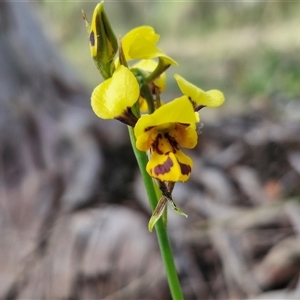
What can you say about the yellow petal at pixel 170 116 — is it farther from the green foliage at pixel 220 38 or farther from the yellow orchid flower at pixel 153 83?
the green foliage at pixel 220 38

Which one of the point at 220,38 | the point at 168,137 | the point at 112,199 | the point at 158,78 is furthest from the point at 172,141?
the point at 220,38

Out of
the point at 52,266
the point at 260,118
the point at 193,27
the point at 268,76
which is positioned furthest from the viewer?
the point at 193,27

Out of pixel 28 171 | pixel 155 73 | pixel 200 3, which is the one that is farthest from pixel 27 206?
pixel 200 3

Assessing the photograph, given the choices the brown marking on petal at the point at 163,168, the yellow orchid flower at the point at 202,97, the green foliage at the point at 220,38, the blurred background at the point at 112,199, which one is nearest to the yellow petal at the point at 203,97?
the yellow orchid flower at the point at 202,97

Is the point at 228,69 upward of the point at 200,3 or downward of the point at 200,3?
downward

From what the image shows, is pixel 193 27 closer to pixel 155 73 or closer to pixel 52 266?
pixel 52 266

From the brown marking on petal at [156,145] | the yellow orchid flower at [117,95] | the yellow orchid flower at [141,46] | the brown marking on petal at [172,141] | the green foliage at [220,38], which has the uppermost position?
the yellow orchid flower at [141,46]
